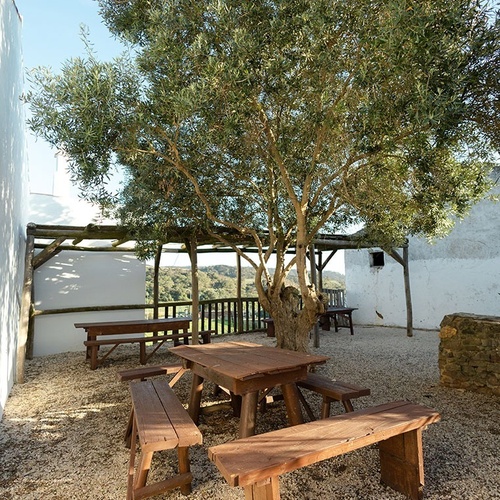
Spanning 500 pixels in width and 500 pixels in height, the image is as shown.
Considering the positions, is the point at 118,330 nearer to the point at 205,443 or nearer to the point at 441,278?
the point at 205,443

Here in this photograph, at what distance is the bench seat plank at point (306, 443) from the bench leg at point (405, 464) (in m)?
0.13

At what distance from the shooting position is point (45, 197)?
8.55 m

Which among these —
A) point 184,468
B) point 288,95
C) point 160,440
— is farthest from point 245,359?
point 288,95

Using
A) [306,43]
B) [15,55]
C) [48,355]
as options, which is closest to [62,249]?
[48,355]

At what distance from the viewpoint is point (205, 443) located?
289 centimetres

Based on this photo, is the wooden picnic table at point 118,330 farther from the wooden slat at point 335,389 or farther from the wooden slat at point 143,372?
the wooden slat at point 335,389

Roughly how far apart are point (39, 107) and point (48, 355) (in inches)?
206

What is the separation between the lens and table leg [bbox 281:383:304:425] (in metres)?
2.81

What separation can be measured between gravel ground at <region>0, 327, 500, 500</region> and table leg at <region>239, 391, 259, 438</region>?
33 cm

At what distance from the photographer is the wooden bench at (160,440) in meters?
1.93

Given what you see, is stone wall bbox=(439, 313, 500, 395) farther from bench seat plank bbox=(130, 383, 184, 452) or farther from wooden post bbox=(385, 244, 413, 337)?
wooden post bbox=(385, 244, 413, 337)

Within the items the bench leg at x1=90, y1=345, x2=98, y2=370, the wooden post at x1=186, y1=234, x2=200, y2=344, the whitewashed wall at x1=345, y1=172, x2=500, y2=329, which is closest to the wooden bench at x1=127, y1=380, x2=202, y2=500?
the bench leg at x1=90, y1=345, x2=98, y2=370

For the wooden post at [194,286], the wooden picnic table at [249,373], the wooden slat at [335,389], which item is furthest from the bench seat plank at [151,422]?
the wooden post at [194,286]

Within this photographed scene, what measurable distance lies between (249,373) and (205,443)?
919mm
